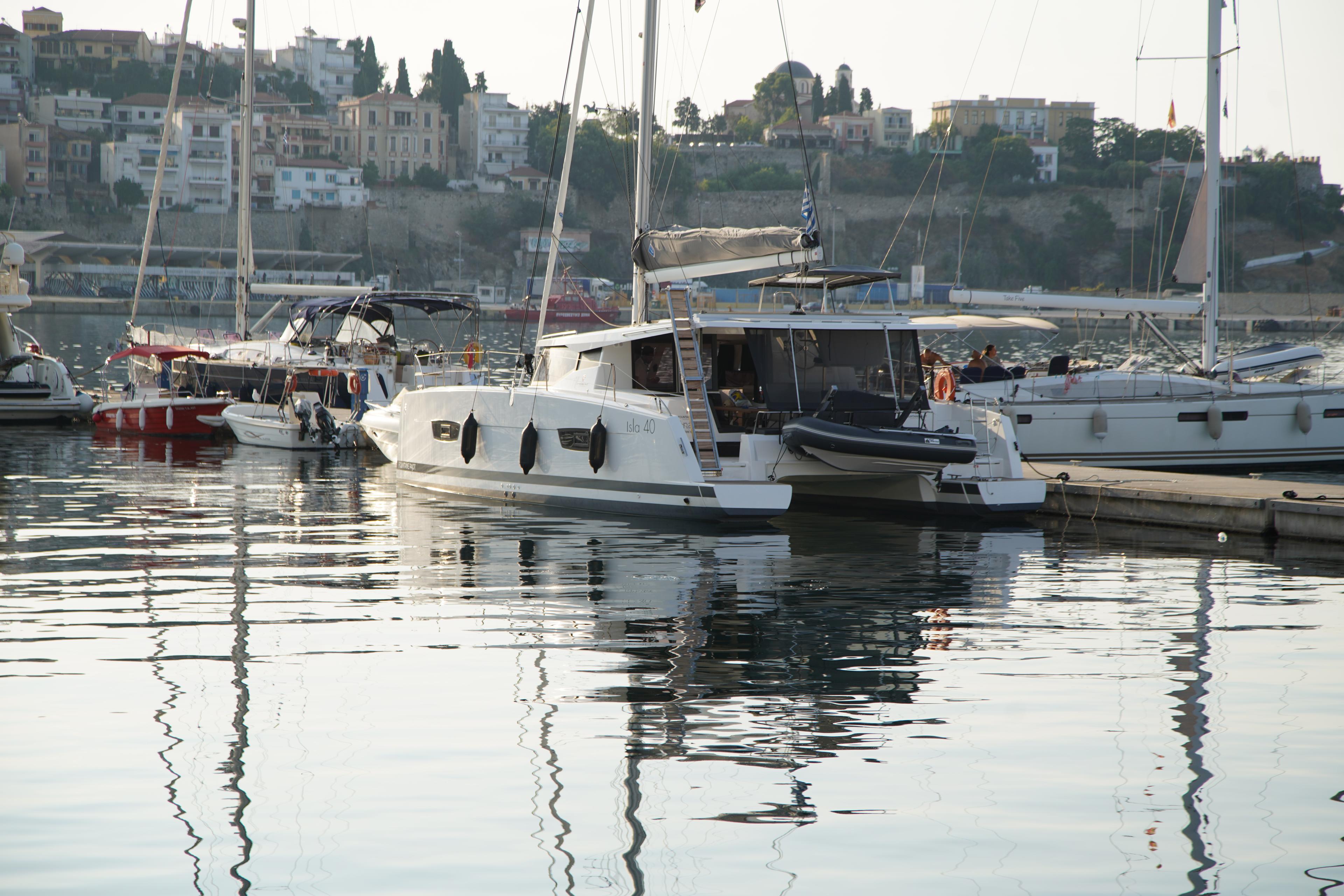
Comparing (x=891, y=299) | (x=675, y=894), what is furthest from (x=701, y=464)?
(x=675, y=894)

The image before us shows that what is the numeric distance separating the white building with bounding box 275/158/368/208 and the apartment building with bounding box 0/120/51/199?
1932 centimetres

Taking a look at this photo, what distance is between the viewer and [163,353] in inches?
1113

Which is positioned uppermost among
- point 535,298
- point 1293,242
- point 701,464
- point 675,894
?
point 1293,242

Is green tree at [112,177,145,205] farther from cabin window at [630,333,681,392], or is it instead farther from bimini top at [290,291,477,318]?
cabin window at [630,333,681,392]

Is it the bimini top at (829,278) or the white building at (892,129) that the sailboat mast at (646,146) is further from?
the white building at (892,129)

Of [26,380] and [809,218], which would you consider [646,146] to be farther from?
[26,380]

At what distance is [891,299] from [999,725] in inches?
367

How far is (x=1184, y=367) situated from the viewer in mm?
22344

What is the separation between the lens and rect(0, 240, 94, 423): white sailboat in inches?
1006

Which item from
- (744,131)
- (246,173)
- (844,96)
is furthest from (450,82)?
(246,173)

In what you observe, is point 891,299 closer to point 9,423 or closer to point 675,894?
point 675,894

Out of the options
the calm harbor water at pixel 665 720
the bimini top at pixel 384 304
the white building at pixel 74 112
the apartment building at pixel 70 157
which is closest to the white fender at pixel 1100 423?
the calm harbor water at pixel 665 720

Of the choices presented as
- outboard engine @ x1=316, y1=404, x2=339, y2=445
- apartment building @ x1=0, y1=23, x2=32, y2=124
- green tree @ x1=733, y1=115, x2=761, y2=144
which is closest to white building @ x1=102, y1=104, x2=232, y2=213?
apartment building @ x1=0, y1=23, x2=32, y2=124

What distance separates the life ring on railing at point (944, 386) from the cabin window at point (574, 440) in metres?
4.29
